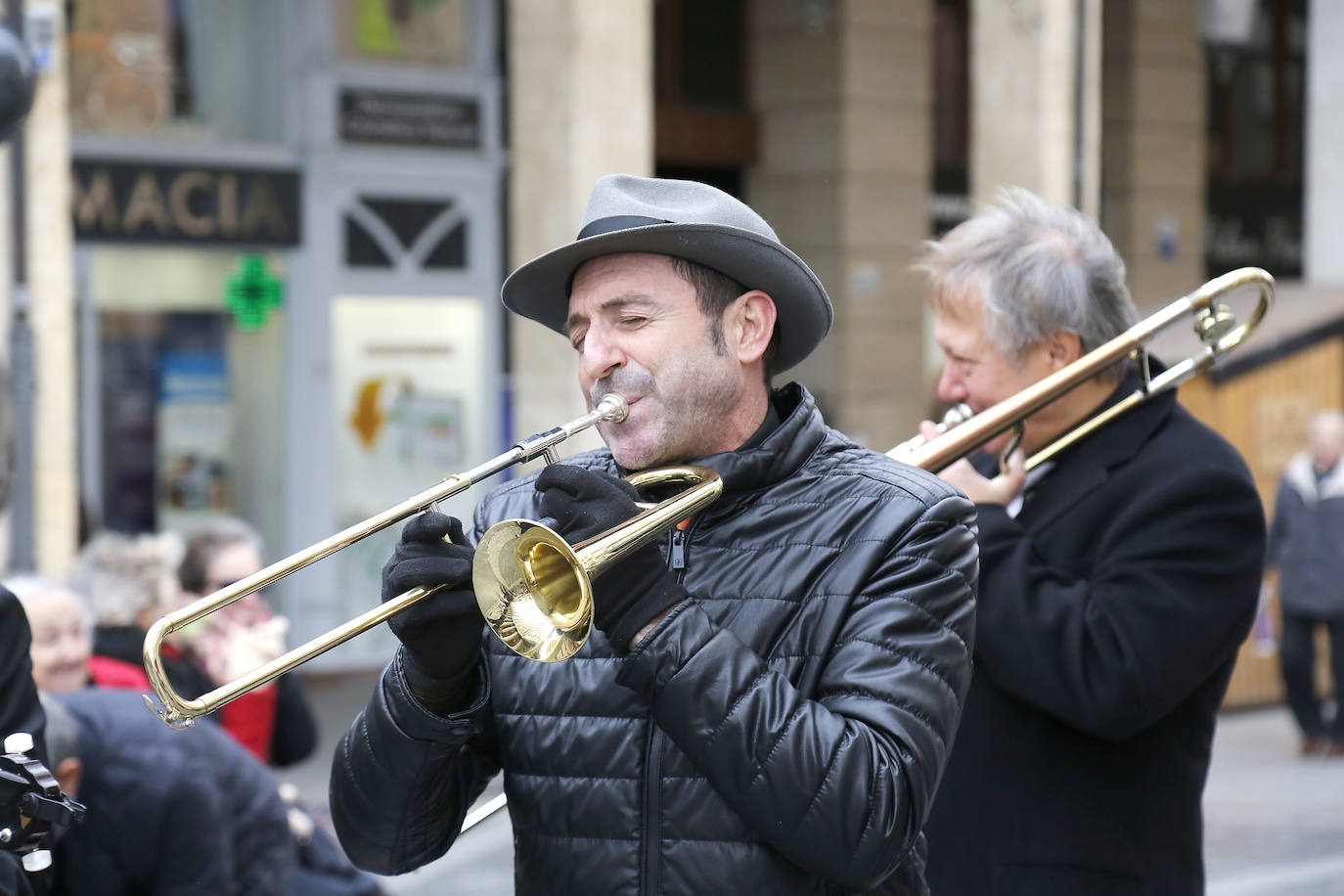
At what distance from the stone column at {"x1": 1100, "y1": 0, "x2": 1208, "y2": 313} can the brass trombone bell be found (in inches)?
551

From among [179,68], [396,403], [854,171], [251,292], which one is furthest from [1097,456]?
[854,171]

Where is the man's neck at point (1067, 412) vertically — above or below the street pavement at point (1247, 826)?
above

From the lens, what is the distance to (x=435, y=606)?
220cm

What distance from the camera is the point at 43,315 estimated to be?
8180 mm

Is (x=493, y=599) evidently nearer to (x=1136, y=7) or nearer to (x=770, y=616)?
(x=770, y=616)

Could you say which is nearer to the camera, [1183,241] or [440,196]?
[440,196]

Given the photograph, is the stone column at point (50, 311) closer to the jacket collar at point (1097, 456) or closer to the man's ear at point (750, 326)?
the jacket collar at point (1097, 456)

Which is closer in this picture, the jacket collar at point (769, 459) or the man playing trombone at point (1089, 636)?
the jacket collar at point (769, 459)

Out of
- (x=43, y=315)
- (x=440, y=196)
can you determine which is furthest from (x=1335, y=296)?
(x=43, y=315)

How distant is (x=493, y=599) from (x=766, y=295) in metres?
0.57

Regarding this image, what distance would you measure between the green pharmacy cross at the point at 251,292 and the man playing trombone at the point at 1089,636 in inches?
371

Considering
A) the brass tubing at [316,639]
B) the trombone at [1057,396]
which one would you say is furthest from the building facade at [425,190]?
the brass tubing at [316,639]

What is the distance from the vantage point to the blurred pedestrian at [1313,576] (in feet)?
32.9

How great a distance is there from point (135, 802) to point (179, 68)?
28.9 feet
